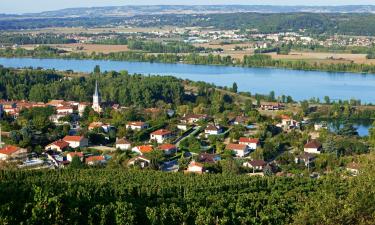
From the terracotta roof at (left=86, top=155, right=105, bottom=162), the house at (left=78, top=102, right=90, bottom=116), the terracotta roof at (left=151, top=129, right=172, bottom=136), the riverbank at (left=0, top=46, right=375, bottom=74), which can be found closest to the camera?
the terracotta roof at (left=86, top=155, right=105, bottom=162)

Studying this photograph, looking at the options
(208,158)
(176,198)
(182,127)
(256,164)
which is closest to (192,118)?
(182,127)

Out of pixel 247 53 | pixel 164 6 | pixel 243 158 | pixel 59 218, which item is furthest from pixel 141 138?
pixel 164 6

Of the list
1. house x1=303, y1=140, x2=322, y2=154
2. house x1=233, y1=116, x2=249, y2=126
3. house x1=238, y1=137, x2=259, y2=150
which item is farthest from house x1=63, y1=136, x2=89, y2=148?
house x1=303, y1=140, x2=322, y2=154

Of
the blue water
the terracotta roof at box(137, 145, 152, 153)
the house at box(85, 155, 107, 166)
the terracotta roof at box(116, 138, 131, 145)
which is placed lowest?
the blue water

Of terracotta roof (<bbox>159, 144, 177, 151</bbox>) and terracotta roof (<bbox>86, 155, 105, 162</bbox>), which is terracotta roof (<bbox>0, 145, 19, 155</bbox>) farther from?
terracotta roof (<bbox>159, 144, 177, 151</bbox>)

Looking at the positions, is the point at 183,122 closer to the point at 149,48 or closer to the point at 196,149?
the point at 196,149

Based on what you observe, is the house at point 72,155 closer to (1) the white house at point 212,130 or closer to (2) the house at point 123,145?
(2) the house at point 123,145
